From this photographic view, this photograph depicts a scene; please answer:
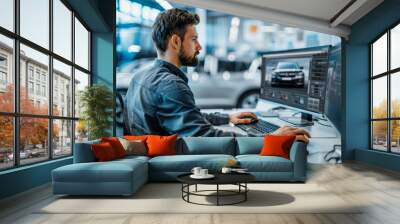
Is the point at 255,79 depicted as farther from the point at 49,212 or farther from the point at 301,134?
the point at 49,212

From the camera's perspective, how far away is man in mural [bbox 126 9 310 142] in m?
8.12

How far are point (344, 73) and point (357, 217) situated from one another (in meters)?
6.09

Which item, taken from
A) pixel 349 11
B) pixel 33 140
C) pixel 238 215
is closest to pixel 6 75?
pixel 33 140

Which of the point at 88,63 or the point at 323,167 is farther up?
the point at 88,63

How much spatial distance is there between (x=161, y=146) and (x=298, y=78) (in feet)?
12.1

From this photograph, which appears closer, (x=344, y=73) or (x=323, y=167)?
(x=323, y=167)

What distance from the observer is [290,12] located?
8453 millimetres

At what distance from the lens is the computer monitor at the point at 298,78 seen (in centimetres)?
861

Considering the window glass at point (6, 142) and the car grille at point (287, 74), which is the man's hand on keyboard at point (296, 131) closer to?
the car grille at point (287, 74)

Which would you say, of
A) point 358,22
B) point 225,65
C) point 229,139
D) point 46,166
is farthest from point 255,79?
A: point 46,166

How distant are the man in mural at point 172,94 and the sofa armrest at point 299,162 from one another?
2.51 metres

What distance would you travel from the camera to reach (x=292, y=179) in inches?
237

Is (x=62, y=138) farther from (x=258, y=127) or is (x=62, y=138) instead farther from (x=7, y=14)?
(x=258, y=127)

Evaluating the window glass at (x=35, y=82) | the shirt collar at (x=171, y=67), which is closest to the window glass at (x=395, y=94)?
the shirt collar at (x=171, y=67)
